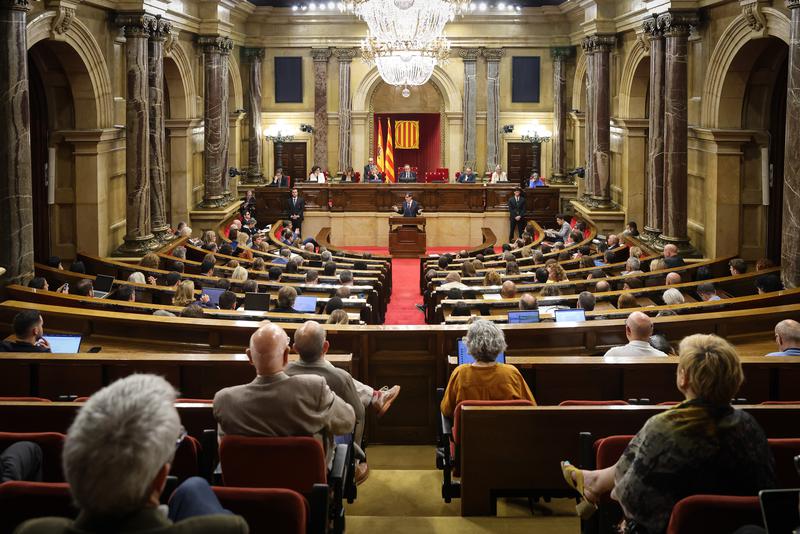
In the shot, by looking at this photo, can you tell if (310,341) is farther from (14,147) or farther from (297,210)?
(297,210)

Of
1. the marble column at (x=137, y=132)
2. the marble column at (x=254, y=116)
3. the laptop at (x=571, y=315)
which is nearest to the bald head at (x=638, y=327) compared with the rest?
the laptop at (x=571, y=315)

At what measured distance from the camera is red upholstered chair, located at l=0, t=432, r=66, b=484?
4.84m

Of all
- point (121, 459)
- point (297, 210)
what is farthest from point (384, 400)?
point (297, 210)

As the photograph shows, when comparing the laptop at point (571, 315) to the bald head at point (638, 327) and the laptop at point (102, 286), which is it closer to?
the bald head at point (638, 327)

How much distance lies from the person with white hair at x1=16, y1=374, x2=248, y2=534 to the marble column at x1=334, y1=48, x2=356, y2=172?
2653cm

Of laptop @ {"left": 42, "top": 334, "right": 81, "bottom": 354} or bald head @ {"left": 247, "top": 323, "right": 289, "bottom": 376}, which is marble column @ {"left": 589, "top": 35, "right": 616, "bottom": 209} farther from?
bald head @ {"left": 247, "top": 323, "right": 289, "bottom": 376}

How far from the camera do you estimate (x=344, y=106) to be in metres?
29.0

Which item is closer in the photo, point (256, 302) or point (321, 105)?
point (256, 302)

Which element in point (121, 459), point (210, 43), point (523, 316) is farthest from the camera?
point (210, 43)

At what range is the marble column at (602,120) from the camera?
23.0 m

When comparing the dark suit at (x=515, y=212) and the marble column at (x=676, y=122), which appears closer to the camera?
the marble column at (x=676, y=122)

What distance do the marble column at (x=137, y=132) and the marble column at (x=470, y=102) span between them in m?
12.6

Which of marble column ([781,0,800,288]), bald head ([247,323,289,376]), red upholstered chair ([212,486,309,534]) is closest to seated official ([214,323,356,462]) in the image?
bald head ([247,323,289,376])

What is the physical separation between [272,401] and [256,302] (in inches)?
251
